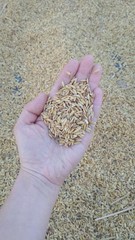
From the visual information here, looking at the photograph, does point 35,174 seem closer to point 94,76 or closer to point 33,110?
point 33,110

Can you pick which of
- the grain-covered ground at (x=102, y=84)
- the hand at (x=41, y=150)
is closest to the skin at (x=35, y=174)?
the hand at (x=41, y=150)

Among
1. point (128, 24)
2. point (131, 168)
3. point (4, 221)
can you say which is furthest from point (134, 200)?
point (128, 24)

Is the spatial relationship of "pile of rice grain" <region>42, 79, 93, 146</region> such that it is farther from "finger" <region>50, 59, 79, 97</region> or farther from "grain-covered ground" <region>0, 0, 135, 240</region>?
"grain-covered ground" <region>0, 0, 135, 240</region>

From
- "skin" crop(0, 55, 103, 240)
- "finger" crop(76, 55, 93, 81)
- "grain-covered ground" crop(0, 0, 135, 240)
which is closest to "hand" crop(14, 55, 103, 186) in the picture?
"skin" crop(0, 55, 103, 240)

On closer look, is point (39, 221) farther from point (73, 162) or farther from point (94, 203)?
point (94, 203)

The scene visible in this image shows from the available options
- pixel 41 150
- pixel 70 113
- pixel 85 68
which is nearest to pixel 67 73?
pixel 85 68

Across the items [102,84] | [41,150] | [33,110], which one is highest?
[33,110]
